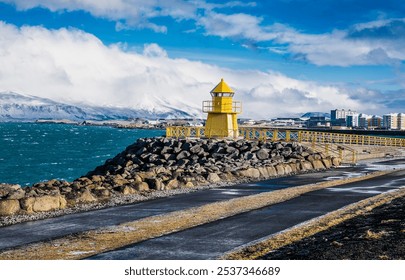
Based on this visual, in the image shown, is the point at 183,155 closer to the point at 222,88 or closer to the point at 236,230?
the point at 222,88

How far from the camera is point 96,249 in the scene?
12.0 metres

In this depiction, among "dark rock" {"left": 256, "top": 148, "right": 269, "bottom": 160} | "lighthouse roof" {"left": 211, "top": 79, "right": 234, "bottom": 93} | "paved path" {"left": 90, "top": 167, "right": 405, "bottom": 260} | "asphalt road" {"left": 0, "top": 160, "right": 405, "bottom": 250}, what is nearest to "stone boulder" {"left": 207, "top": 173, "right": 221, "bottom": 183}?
"asphalt road" {"left": 0, "top": 160, "right": 405, "bottom": 250}

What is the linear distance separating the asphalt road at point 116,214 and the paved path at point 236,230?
8.38 feet

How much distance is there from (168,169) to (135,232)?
1659 cm

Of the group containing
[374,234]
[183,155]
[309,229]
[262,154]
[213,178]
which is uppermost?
[262,154]

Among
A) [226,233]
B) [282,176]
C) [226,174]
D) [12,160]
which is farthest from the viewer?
[12,160]

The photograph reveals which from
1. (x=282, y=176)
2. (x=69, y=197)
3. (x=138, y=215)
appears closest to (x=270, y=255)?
(x=138, y=215)

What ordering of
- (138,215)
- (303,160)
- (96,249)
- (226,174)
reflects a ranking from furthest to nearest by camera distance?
(303,160) < (226,174) < (138,215) < (96,249)

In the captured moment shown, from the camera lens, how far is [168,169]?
3047 centimetres

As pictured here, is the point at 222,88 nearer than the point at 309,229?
No

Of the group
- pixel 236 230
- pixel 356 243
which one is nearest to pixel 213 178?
pixel 236 230

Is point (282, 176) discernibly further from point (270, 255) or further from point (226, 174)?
point (270, 255)

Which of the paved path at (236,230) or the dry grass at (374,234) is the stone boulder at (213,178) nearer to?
the paved path at (236,230)
